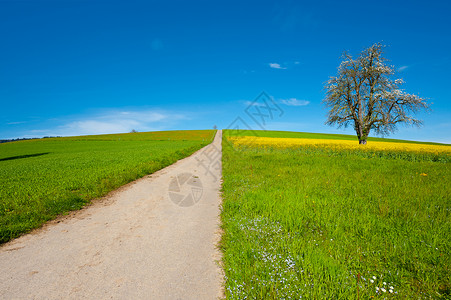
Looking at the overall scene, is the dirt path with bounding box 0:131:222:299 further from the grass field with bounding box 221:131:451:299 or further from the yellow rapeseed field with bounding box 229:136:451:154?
the yellow rapeseed field with bounding box 229:136:451:154

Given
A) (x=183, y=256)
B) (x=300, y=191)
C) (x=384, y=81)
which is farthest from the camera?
(x=384, y=81)

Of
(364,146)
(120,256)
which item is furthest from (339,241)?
(364,146)

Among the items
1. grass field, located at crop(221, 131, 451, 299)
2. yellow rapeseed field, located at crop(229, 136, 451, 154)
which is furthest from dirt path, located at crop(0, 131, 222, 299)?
yellow rapeseed field, located at crop(229, 136, 451, 154)

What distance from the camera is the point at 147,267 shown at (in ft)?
9.98

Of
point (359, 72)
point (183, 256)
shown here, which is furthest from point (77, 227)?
point (359, 72)

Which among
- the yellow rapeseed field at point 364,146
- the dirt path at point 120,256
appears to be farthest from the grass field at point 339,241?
the yellow rapeseed field at point 364,146

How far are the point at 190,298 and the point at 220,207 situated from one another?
3407mm

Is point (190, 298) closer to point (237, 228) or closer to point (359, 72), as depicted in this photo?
point (237, 228)

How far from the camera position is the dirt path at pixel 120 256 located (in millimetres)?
2574

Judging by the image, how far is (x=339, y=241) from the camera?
3479mm

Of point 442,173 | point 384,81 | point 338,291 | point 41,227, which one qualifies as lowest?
point 41,227

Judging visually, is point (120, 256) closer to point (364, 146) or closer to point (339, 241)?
point (339, 241)

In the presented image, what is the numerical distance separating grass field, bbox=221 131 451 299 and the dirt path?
52 centimetres

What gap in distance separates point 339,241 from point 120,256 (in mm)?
4136
